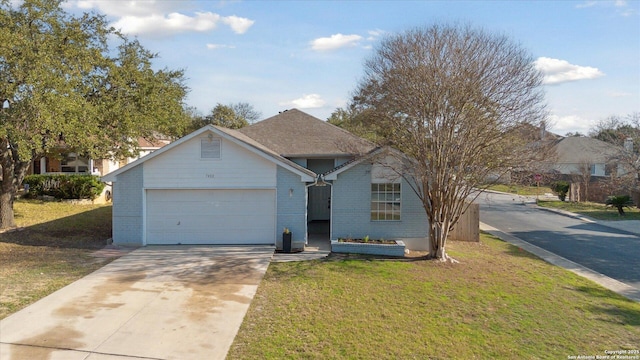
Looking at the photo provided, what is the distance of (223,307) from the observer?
8820 mm

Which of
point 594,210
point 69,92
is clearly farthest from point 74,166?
point 594,210

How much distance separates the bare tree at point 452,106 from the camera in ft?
39.9

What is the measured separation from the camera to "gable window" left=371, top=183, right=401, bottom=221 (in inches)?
604

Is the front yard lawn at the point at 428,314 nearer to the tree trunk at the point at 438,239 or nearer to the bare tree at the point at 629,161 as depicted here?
the tree trunk at the point at 438,239

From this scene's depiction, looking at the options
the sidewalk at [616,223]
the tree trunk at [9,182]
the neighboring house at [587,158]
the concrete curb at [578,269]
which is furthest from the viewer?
the neighboring house at [587,158]

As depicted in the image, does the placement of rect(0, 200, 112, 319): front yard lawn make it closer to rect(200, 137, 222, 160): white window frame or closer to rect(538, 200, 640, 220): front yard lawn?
rect(200, 137, 222, 160): white window frame

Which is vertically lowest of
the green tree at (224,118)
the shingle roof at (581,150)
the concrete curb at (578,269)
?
the concrete curb at (578,269)

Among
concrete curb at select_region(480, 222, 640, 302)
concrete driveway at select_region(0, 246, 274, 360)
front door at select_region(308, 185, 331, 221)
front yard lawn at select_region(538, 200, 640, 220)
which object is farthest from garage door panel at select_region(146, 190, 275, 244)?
front yard lawn at select_region(538, 200, 640, 220)

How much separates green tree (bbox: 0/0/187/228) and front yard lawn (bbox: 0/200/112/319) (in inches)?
82.0

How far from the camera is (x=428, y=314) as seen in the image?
877cm

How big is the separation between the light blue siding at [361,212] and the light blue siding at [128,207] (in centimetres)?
698

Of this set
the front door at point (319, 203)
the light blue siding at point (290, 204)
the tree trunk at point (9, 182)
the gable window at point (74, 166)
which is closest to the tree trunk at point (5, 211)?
the tree trunk at point (9, 182)

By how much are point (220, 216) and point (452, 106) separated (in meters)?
8.91

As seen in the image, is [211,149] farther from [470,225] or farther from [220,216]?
Result: [470,225]
